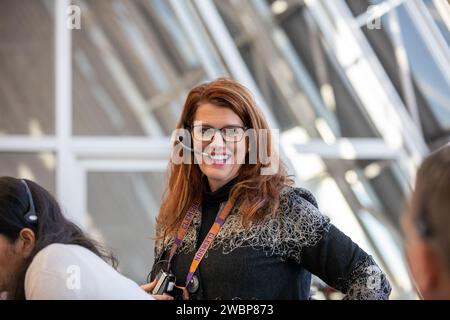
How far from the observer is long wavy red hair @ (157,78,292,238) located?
Result: 69.4 inches

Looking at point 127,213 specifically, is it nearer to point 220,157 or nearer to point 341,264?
point 220,157

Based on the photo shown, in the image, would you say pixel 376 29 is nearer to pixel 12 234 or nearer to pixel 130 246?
pixel 130 246

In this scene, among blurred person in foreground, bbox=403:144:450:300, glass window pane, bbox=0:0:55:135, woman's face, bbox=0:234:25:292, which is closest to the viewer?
blurred person in foreground, bbox=403:144:450:300

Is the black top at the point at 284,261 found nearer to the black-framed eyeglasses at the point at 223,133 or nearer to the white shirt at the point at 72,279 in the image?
the black-framed eyeglasses at the point at 223,133

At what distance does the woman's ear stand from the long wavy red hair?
406 millimetres

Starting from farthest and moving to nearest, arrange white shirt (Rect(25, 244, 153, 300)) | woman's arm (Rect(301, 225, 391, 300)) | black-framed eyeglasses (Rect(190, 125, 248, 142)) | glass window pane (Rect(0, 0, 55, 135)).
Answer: glass window pane (Rect(0, 0, 55, 135)) < black-framed eyeglasses (Rect(190, 125, 248, 142)) < woman's arm (Rect(301, 225, 391, 300)) < white shirt (Rect(25, 244, 153, 300))

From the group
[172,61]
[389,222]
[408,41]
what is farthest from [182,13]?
[389,222]

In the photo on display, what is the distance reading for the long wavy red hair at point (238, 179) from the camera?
5.79ft

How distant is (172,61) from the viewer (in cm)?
685

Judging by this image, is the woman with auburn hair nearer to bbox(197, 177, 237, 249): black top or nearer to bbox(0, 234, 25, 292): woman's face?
bbox(197, 177, 237, 249): black top

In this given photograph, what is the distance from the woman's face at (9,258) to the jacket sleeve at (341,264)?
0.59 meters

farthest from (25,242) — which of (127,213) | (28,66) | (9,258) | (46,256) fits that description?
(127,213)

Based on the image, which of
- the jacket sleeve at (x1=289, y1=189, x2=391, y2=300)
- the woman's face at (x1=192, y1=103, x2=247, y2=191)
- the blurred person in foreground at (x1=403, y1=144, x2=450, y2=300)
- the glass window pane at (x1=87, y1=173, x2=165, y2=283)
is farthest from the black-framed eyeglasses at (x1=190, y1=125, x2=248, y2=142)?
the glass window pane at (x1=87, y1=173, x2=165, y2=283)

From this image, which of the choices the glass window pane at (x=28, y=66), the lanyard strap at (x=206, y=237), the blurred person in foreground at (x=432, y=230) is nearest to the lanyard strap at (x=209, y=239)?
the lanyard strap at (x=206, y=237)
